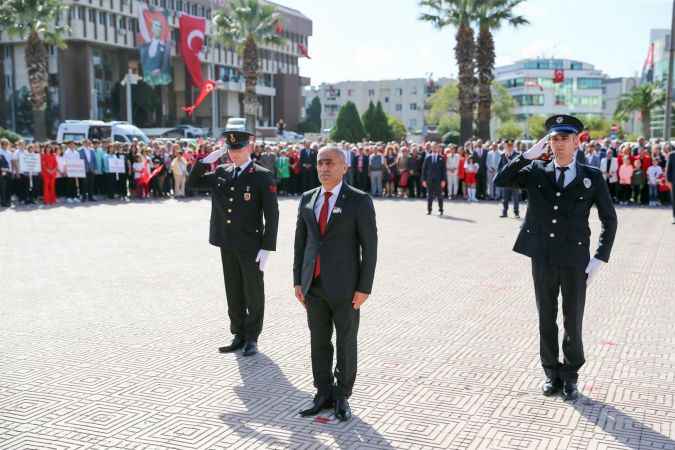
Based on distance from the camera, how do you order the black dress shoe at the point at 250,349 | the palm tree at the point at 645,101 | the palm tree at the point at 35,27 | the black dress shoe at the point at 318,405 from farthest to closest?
the palm tree at the point at 645,101, the palm tree at the point at 35,27, the black dress shoe at the point at 250,349, the black dress shoe at the point at 318,405

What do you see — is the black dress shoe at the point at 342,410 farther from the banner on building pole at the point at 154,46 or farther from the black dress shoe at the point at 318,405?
the banner on building pole at the point at 154,46

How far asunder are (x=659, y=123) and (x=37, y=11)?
250ft

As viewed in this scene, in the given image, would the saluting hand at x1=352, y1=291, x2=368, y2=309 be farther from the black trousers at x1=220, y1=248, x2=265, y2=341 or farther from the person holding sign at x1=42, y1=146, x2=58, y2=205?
the person holding sign at x1=42, y1=146, x2=58, y2=205

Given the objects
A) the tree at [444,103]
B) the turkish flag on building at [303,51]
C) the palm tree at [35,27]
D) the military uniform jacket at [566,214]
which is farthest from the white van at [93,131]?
the tree at [444,103]

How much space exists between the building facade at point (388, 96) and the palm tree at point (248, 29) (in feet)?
291

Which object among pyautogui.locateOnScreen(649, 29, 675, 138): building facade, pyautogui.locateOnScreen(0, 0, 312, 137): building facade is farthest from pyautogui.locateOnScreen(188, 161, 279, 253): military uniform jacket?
pyautogui.locateOnScreen(649, 29, 675, 138): building facade

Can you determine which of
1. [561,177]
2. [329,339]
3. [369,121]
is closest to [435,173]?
[561,177]

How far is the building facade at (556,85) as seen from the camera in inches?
5817

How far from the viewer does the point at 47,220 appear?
55.2 feet

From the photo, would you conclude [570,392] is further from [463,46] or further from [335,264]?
[463,46]

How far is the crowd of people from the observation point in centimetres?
2091

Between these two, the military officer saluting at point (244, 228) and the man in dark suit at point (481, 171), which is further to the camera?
the man in dark suit at point (481, 171)

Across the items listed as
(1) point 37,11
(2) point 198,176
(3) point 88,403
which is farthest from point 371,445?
(1) point 37,11

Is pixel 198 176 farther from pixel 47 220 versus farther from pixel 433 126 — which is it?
pixel 433 126
